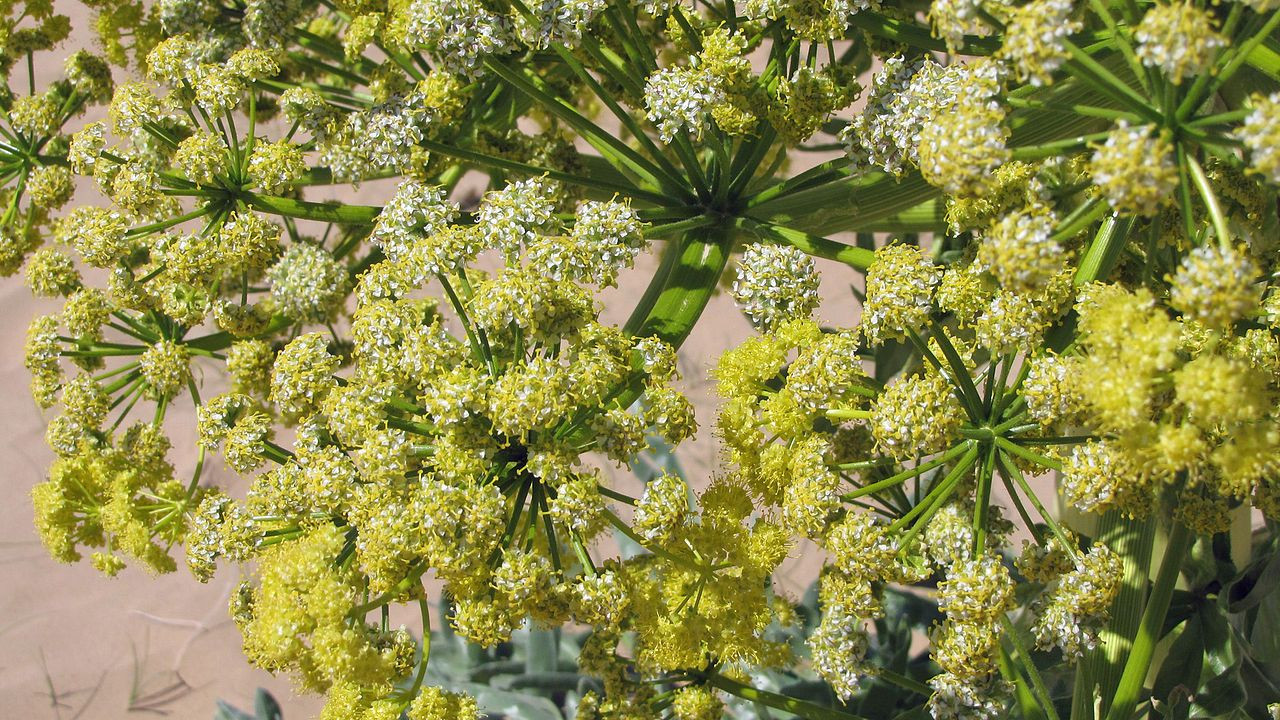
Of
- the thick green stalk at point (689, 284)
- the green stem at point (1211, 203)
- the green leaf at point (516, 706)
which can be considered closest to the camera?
the green stem at point (1211, 203)

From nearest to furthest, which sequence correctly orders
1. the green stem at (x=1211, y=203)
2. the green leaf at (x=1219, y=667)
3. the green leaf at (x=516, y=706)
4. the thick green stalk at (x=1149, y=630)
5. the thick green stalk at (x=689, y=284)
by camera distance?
the green stem at (x=1211, y=203), the thick green stalk at (x=1149, y=630), the thick green stalk at (x=689, y=284), the green leaf at (x=1219, y=667), the green leaf at (x=516, y=706)

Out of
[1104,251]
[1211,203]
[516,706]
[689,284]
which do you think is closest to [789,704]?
[689,284]

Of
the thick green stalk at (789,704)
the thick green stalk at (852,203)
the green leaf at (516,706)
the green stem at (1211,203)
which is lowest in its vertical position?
the green leaf at (516,706)

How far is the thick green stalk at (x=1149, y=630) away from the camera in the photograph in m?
1.33

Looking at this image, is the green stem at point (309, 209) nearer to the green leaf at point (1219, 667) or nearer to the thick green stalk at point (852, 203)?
the thick green stalk at point (852, 203)

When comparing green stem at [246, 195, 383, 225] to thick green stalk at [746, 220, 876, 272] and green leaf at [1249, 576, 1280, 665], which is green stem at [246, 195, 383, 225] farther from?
green leaf at [1249, 576, 1280, 665]

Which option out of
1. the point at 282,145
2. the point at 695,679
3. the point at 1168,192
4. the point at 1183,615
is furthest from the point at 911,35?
the point at 1183,615

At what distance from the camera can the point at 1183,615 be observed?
174cm

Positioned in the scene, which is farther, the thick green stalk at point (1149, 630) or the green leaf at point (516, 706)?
the green leaf at point (516, 706)

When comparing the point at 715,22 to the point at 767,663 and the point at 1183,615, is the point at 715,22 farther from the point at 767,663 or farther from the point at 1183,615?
the point at 1183,615

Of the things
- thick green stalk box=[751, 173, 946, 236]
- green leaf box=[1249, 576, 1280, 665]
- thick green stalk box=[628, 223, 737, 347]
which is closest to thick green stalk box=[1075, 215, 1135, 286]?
thick green stalk box=[751, 173, 946, 236]

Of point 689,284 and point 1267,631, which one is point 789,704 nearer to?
point 689,284

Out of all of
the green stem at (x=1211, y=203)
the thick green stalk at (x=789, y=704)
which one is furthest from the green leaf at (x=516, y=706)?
the green stem at (x=1211, y=203)

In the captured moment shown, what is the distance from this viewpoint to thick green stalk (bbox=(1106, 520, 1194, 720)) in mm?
1334
